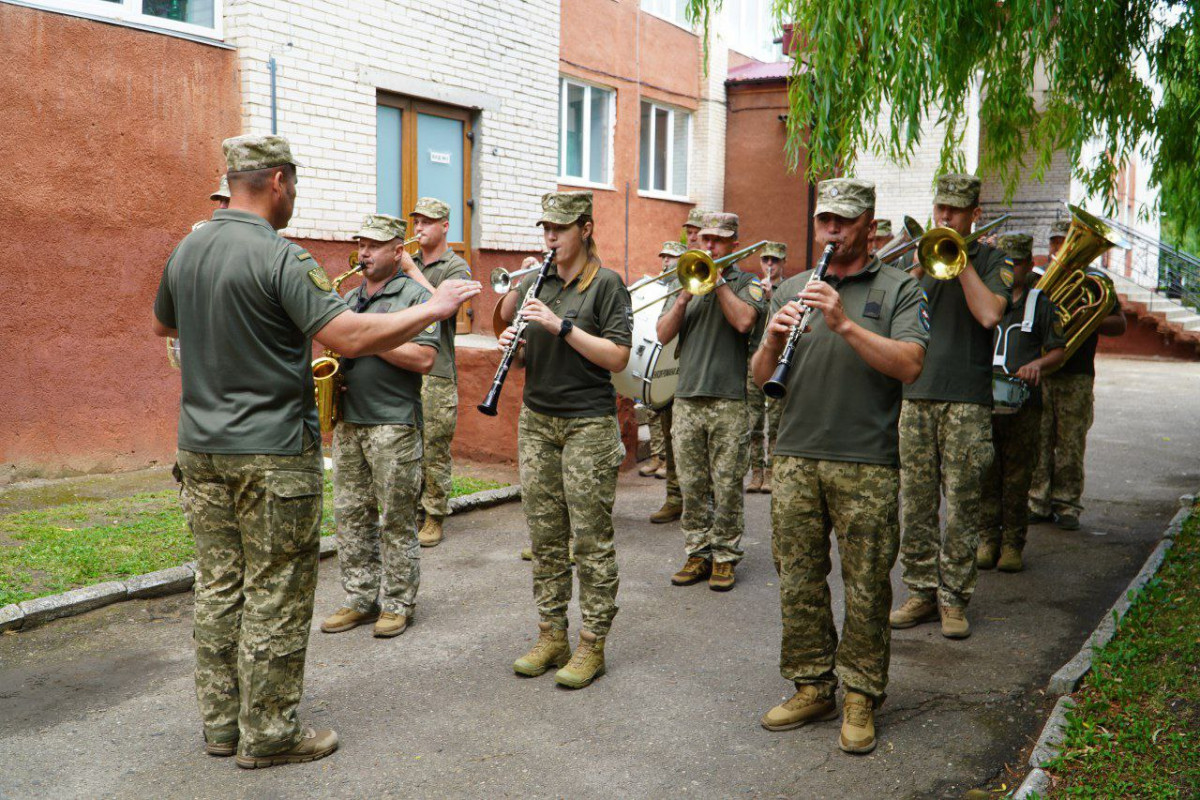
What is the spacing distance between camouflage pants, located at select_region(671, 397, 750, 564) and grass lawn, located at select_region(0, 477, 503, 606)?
8.74 feet

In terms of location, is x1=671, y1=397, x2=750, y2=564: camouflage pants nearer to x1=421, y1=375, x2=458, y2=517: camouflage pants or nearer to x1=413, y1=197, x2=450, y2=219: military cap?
x1=421, y1=375, x2=458, y2=517: camouflage pants

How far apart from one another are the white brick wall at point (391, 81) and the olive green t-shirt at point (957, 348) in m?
6.56

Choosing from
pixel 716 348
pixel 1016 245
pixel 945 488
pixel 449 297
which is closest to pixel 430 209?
pixel 716 348

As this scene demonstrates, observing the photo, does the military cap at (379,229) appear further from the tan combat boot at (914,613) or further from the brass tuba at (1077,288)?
the brass tuba at (1077,288)

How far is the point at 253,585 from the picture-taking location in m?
3.97

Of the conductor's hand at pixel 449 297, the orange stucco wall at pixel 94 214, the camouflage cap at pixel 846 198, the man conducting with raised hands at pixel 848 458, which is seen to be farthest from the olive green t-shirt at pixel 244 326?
the orange stucco wall at pixel 94 214

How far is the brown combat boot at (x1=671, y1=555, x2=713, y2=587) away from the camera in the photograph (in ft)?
21.8

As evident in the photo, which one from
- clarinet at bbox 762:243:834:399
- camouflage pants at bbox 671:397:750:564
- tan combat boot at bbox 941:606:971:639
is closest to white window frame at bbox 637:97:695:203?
camouflage pants at bbox 671:397:750:564

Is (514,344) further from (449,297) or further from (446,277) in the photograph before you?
Result: (446,277)

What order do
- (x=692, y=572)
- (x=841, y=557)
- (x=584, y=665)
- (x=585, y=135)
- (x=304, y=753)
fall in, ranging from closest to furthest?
(x=304, y=753) < (x=841, y=557) < (x=584, y=665) < (x=692, y=572) < (x=585, y=135)

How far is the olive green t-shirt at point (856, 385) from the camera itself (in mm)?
4180

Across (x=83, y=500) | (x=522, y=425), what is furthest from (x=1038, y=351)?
(x=83, y=500)

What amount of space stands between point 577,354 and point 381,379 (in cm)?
125

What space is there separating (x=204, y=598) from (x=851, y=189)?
307 cm
